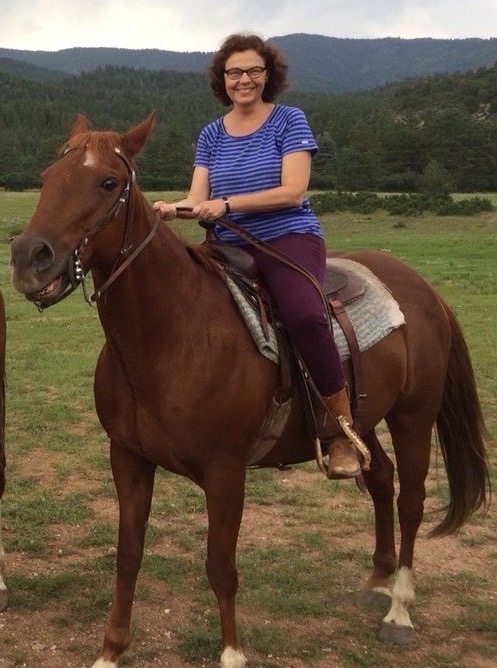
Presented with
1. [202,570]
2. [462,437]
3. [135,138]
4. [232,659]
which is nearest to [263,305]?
[135,138]

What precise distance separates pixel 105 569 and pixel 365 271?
8.55 feet

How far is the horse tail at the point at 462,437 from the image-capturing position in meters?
4.79

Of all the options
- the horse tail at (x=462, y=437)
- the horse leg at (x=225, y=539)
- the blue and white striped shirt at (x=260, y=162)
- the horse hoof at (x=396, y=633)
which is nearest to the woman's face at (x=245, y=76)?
the blue and white striped shirt at (x=260, y=162)

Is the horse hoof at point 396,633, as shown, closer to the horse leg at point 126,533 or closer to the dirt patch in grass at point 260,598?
the dirt patch in grass at point 260,598

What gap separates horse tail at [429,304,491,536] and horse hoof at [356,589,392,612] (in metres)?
0.67

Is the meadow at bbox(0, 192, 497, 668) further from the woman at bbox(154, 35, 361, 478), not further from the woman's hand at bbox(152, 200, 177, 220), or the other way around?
the woman's hand at bbox(152, 200, 177, 220)

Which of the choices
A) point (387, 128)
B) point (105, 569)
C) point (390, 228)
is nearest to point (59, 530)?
point (105, 569)

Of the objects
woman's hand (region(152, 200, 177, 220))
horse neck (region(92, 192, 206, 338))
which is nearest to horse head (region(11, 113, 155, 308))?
horse neck (region(92, 192, 206, 338))

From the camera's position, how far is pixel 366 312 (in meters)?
4.17

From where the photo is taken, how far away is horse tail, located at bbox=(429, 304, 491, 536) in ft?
15.7

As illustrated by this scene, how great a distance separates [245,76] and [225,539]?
90.7 inches

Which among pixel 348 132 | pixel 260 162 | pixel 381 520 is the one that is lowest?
pixel 381 520

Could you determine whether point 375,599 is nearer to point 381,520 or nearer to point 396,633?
point 396,633

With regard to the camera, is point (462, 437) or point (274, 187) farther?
point (462, 437)
